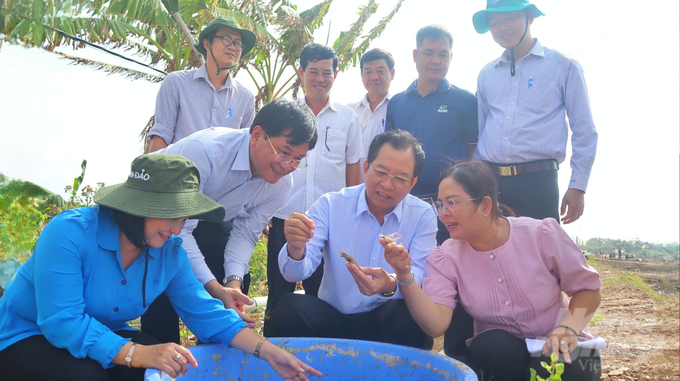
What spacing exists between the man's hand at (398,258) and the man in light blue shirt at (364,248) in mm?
101

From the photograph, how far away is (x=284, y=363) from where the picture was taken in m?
2.05

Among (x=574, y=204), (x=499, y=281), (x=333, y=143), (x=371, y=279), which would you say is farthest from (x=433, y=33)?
(x=371, y=279)

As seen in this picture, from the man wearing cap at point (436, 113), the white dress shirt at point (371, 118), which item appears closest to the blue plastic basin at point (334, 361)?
the man wearing cap at point (436, 113)

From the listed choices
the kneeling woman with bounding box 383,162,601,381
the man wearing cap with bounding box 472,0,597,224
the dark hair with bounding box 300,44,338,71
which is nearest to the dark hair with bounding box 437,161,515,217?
the kneeling woman with bounding box 383,162,601,381

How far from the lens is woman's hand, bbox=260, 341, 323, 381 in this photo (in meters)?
2.04

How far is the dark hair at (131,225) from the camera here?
1957 millimetres

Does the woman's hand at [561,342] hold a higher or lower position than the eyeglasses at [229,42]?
lower

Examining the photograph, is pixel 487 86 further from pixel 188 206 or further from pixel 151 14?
pixel 151 14

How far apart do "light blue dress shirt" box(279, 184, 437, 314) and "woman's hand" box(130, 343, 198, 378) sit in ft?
3.07

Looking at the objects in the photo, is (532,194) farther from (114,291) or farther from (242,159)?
(114,291)

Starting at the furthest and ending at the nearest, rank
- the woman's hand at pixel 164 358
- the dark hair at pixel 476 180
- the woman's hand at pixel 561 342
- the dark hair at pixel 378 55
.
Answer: the dark hair at pixel 378 55 → the dark hair at pixel 476 180 → the woman's hand at pixel 561 342 → the woman's hand at pixel 164 358

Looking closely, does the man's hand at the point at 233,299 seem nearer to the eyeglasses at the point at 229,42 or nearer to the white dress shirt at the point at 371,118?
the eyeglasses at the point at 229,42

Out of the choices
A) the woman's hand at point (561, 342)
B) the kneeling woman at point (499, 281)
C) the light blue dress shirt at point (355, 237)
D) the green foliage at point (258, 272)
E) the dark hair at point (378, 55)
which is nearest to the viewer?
the woman's hand at point (561, 342)

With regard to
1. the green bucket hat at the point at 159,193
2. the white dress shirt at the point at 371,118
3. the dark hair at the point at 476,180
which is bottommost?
the green bucket hat at the point at 159,193
